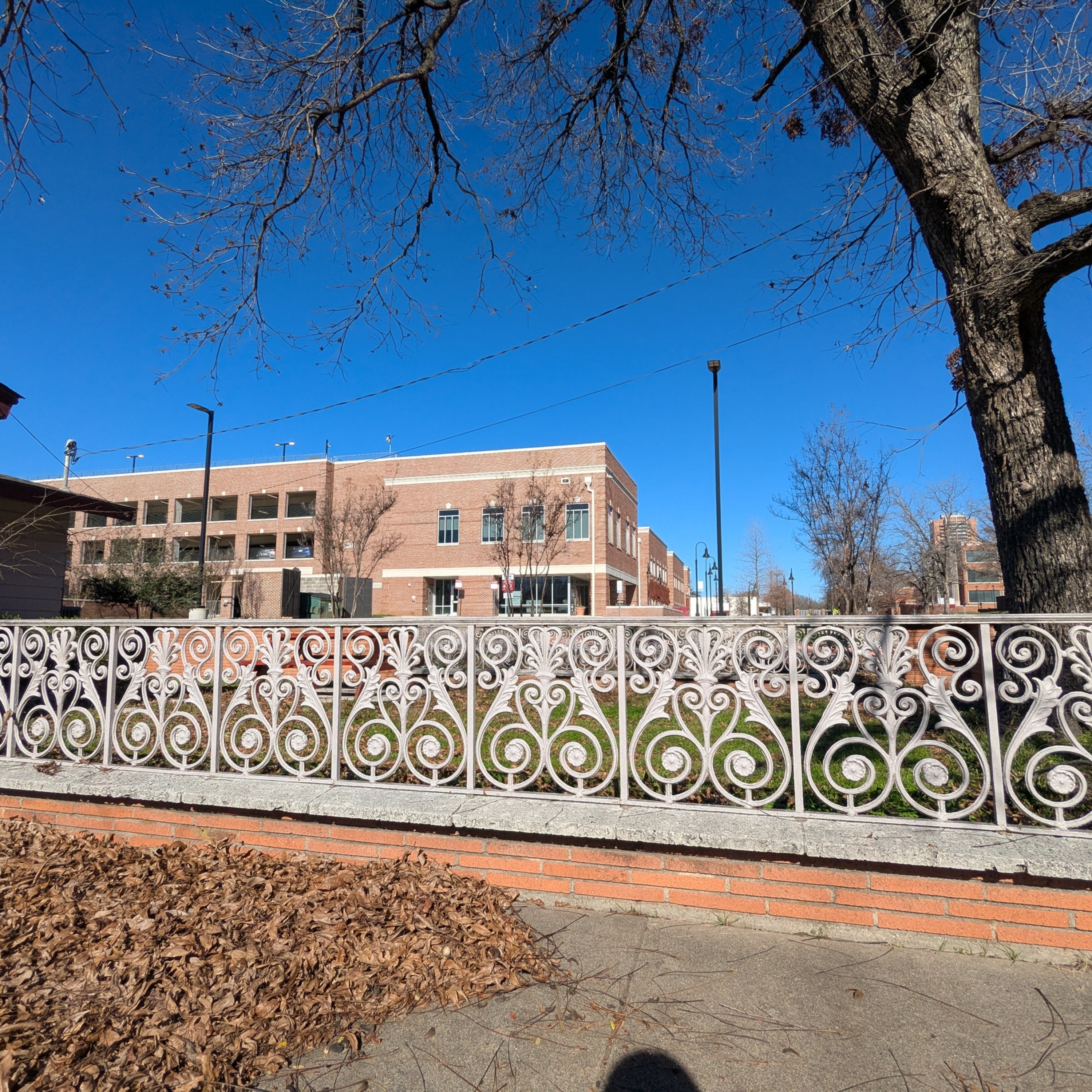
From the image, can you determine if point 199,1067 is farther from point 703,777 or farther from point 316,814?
point 703,777

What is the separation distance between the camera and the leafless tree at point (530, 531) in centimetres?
3192

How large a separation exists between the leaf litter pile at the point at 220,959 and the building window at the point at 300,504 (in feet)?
137

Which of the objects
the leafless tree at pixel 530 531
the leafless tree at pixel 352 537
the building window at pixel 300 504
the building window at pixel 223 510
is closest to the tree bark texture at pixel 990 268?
the leafless tree at pixel 352 537

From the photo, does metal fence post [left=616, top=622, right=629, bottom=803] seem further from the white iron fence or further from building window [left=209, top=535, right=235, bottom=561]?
building window [left=209, top=535, right=235, bottom=561]

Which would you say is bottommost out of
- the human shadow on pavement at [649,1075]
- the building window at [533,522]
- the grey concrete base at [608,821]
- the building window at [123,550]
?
the human shadow on pavement at [649,1075]

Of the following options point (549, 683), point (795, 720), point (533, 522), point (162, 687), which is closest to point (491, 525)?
point (533, 522)

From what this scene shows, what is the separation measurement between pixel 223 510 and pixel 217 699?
46.5m

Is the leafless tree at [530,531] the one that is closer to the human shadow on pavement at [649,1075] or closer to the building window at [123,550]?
the building window at [123,550]

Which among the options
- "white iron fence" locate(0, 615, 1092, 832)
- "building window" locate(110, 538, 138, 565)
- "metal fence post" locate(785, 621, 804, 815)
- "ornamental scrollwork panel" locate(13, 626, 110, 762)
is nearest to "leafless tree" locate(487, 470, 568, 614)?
"building window" locate(110, 538, 138, 565)

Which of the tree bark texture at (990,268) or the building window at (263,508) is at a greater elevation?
the building window at (263,508)

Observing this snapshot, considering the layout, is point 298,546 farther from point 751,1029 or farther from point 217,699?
point 751,1029

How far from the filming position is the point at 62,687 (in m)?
4.26

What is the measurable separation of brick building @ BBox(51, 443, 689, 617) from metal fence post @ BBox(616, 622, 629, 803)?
26.8 meters

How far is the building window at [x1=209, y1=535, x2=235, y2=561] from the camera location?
137 feet
